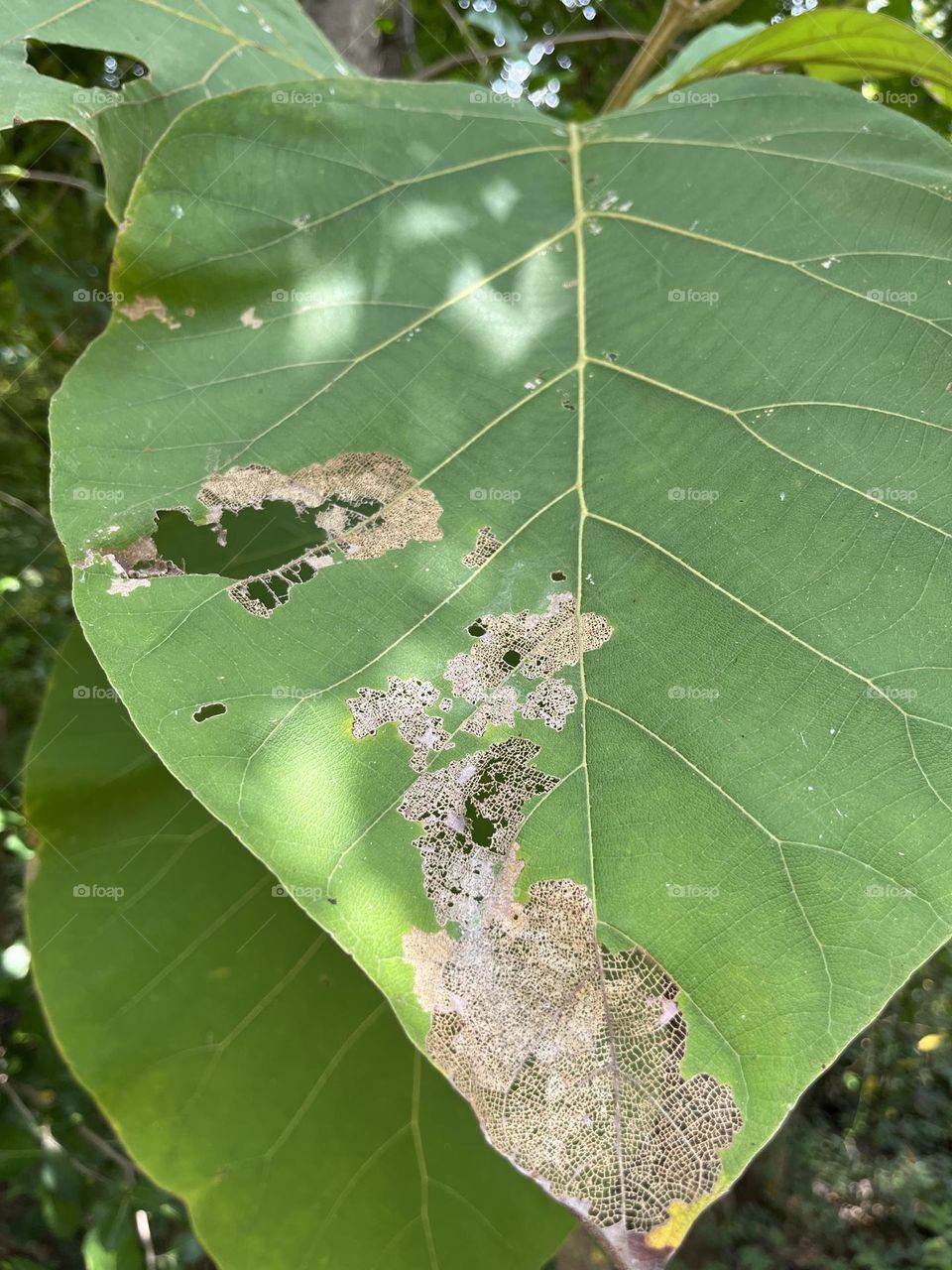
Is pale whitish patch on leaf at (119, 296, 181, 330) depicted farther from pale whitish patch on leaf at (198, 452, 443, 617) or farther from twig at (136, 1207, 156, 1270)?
twig at (136, 1207, 156, 1270)

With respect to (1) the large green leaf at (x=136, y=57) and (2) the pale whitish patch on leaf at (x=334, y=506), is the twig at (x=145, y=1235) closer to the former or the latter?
(2) the pale whitish patch on leaf at (x=334, y=506)

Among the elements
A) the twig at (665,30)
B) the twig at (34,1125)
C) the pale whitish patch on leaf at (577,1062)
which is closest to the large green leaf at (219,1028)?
the pale whitish patch on leaf at (577,1062)

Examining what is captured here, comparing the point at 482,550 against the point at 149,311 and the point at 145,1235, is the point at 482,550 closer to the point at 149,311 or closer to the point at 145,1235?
the point at 149,311

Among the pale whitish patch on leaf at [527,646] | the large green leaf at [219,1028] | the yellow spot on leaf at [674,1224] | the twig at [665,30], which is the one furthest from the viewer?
the twig at [665,30]

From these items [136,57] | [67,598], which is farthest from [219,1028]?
[67,598]

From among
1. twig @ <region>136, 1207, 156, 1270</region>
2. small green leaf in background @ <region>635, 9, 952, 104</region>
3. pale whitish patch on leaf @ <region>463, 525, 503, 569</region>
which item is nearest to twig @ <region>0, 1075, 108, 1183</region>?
twig @ <region>136, 1207, 156, 1270</region>

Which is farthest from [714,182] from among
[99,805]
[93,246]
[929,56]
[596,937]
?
[93,246]

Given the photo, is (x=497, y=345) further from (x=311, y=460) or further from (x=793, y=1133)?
(x=793, y=1133)
